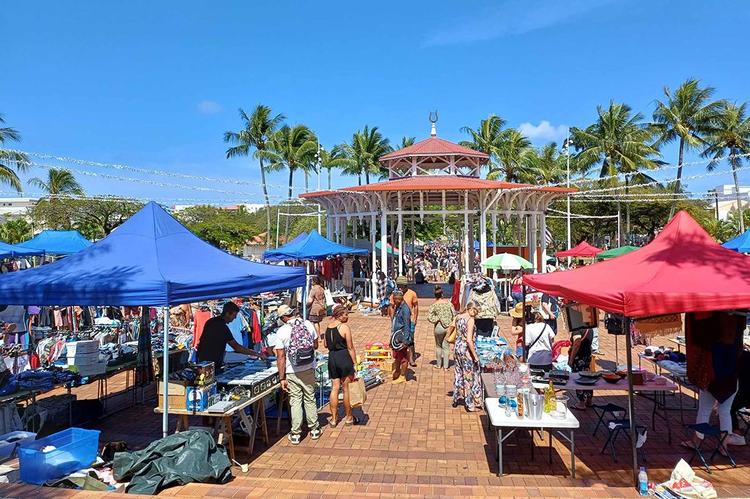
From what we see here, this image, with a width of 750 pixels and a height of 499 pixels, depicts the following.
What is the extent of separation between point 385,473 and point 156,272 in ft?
10.9

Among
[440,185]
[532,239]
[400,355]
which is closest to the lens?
[400,355]

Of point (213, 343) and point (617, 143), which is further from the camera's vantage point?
point (617, 143)

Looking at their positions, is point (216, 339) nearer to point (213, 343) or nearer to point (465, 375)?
point (213, 343)

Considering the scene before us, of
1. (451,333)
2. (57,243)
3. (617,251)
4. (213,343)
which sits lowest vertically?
(451,333)

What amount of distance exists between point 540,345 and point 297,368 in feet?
11.4

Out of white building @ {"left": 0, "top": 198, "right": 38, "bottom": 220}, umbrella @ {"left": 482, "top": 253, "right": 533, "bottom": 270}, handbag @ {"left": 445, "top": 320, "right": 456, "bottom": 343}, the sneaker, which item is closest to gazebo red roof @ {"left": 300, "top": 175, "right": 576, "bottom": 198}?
umbrella @ {"left": 482, "top": 253, "right": 533, "bottom": 270}

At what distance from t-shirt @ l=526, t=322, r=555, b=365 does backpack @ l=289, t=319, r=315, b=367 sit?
3.20 metres

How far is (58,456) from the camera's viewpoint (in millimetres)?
5211

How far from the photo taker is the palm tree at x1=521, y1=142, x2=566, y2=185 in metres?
40.2

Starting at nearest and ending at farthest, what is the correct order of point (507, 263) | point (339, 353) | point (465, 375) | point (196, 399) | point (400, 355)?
point (196, 399), point (339, 353), point (465, 375), point (400, 355), point (507, 263)

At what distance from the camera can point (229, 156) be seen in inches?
1745

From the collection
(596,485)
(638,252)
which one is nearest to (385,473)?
(596,485)

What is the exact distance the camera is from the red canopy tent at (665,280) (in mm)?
4922

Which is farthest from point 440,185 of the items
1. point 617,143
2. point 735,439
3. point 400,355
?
point 617,143
